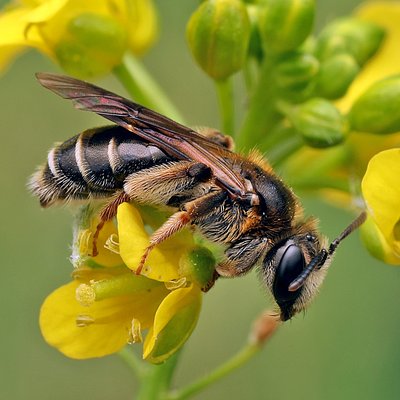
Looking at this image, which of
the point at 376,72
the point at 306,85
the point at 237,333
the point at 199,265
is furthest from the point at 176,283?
the point at 237,333

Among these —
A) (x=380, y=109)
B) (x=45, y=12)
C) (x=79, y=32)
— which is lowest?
(x=380, y=109)

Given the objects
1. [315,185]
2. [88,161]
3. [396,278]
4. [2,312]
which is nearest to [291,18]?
[315,185]

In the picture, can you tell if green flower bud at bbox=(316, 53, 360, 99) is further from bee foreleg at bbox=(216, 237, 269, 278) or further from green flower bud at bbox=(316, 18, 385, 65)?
bee foreleg at bbox=(216, 237, 269, 278)

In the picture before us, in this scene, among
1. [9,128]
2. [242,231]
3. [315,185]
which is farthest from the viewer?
[9,128]

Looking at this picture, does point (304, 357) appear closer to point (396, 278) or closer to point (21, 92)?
point (396, 278)

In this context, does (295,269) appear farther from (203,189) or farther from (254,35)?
(254,35)

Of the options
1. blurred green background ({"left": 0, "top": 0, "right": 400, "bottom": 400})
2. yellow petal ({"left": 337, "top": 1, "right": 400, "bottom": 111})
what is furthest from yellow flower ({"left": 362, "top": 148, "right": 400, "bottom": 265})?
blurred green background ({"left": 0, "top": 0, "right": 400, "bottom": 400})
